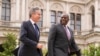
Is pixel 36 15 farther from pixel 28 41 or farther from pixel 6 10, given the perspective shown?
pixel 6 10

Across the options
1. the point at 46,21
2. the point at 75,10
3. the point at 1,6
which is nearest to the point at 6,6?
the point at 1,6

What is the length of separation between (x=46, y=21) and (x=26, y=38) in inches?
1039

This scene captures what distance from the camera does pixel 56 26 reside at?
7.96 m

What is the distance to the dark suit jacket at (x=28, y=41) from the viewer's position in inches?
274

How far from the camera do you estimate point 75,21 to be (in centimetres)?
3491

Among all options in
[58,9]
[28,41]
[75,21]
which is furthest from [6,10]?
[28,41]

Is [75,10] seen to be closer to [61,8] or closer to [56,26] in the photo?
[61,8]

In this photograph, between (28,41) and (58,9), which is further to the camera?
(58,9)

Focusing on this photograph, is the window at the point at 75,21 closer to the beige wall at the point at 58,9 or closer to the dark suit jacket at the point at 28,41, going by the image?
the beige wall at the point at 58,9

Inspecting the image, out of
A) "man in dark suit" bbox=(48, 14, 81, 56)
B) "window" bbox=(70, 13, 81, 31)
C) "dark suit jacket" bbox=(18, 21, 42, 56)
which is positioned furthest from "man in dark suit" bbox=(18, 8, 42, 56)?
A: "window" bbox=(70, 13, 81, 31)

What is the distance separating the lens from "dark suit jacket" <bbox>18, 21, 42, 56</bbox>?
22.8ft

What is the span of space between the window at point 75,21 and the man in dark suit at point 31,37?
27646 millimetres

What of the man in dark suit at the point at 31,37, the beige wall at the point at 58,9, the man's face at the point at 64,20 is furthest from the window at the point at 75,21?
the man in dark suit at the point at 31,37

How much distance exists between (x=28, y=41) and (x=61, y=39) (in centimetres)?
121
